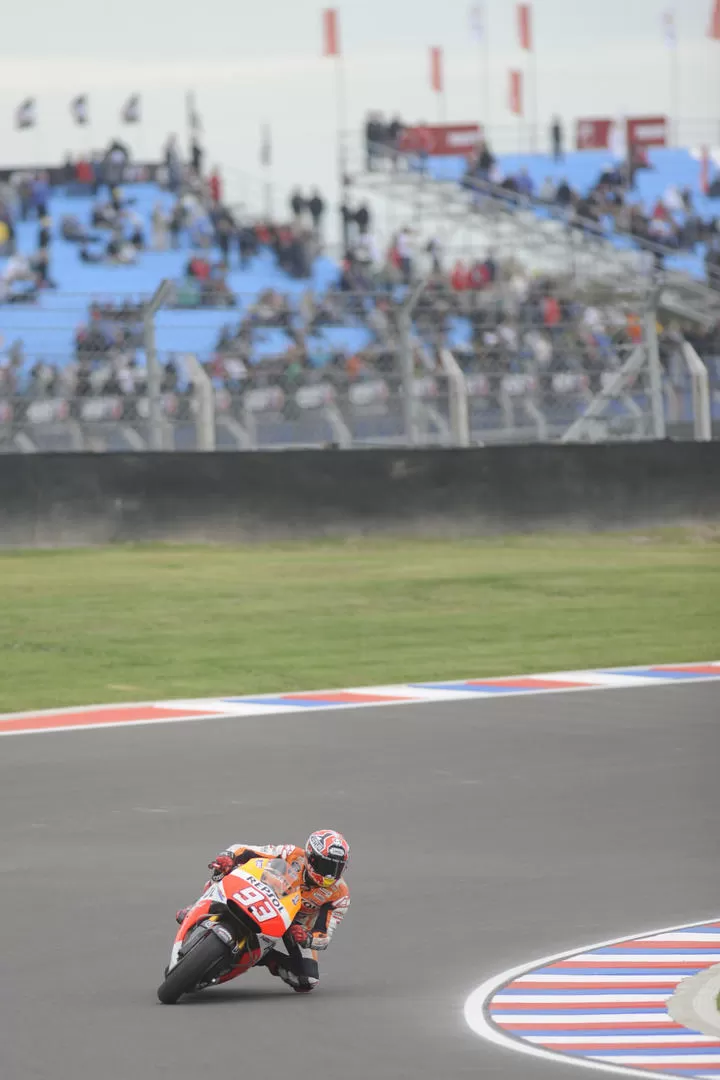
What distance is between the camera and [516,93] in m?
55.2

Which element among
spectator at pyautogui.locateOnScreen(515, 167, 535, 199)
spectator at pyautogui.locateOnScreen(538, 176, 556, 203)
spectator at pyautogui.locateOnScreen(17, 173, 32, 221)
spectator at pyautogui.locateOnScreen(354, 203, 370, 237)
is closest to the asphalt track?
spectator at pyautogui.locateOnScreen(354, 203, 370, 237)

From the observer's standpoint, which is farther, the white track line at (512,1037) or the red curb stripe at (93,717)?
the red curb stripe at (93,717)

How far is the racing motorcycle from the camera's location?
614 centimetres

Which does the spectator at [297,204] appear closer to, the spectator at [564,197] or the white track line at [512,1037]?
the spectator at [564,197]

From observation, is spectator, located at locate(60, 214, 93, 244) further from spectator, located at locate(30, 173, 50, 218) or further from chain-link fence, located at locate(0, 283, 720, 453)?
chain-link fence, located at locate(0, 283, 720, 453)

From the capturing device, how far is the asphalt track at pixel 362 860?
5684 mm

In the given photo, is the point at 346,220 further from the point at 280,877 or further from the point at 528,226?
the point at 280,877

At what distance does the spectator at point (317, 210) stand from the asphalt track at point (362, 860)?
23.8 meters

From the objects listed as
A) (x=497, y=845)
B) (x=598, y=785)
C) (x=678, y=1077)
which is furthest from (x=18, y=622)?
(x=678, y=1077)

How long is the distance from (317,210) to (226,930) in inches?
1230

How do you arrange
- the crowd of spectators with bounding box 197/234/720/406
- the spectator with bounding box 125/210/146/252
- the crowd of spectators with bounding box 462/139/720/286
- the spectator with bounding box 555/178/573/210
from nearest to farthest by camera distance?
1. the crowd of spectators with bounding box 197/234/720/406
2. the spectator with bounding box 125/210/146/252
3. the crowd of spectators with bounding box 462/139/720/286
4. the spectator with bounding box 555/178/573/210

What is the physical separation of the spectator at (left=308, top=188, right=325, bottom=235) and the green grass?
16056 millimetres

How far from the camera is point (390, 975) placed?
6.53m

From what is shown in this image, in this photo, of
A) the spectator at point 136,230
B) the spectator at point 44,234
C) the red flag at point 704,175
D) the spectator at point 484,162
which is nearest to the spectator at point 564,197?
the spectator at point 484,162
